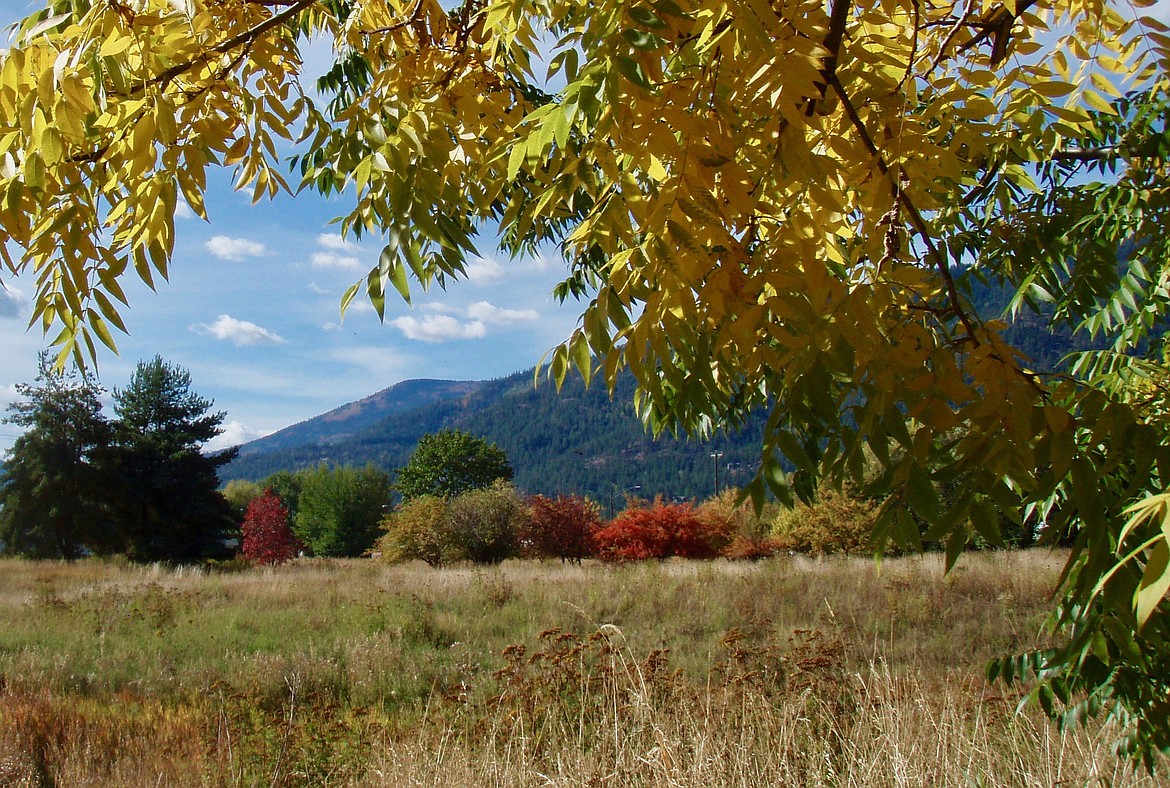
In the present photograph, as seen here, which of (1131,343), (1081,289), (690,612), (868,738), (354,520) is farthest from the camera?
(354,520)

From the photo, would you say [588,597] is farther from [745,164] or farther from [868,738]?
[745,164]

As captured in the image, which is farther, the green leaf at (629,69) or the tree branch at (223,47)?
the tree branch at (223,47)

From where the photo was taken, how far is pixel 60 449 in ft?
97.3

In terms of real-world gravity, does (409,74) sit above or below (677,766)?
above

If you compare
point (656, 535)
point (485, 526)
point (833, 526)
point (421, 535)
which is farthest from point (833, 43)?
point (421, 535)

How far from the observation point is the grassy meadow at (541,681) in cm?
346

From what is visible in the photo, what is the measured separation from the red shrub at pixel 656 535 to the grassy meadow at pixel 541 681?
774 cm

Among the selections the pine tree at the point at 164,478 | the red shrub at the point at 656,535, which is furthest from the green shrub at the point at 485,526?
the pine tree at the point at 164,478

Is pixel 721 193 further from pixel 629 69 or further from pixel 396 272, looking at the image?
pixel 396 272

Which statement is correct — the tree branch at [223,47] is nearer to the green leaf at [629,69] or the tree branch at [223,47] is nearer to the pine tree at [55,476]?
the green leaf at [629,69]

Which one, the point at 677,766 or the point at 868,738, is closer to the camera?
the point at 677,766

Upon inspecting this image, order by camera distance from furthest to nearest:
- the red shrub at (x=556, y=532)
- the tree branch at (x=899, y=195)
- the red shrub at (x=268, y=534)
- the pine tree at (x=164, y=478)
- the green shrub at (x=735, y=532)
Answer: the red shrub at (x=268, y=534) → the pine tree at (x=164, y=478) → the green shrub at (x=735, y=532) → the red shrub at (x=556, y=532) → the tree branch at (x=899, y=195)

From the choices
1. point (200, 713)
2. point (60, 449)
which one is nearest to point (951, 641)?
point (200, 713)

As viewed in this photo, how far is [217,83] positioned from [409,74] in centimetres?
45
